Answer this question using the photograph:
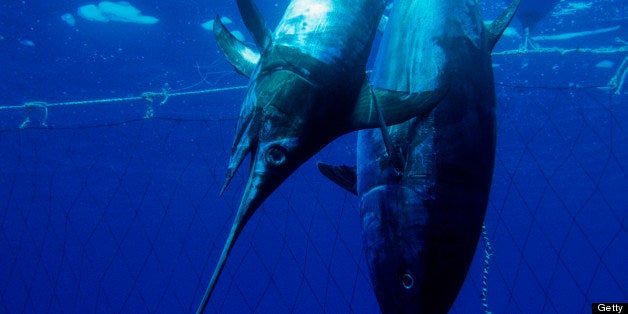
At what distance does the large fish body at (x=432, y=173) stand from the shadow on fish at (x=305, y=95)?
18 centimetres

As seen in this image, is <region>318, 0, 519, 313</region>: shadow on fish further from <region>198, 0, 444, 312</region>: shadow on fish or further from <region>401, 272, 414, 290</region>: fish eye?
<region>198, 0, 444, 312</region>: shadow on fish

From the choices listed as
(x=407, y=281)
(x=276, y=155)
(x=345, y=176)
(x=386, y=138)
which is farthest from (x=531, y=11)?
(x=276, y=155)

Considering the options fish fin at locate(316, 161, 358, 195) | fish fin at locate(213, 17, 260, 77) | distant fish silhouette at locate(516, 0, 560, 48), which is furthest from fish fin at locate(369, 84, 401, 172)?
distant fish silhouette at locate(516, 0, 560, 48)

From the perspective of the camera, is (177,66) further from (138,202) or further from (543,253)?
(543,253)

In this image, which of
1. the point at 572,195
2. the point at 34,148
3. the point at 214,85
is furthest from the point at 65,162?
the point at 572,195

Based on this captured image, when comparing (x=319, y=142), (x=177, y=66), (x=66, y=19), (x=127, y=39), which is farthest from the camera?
(x=177, y=66)

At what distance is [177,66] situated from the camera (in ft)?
45.0

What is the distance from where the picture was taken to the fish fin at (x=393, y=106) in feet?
5.16

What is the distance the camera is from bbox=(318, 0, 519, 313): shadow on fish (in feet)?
5.10

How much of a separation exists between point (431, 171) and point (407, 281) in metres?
0.41

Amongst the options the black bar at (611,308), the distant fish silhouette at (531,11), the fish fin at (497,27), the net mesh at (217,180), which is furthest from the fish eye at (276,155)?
the distant fish silhouette at (531,11)

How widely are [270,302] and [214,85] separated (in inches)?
4184

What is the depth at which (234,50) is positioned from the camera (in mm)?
1983

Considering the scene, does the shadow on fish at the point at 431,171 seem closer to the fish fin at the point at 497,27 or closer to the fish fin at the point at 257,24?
the fish fin at the point at 497,27
